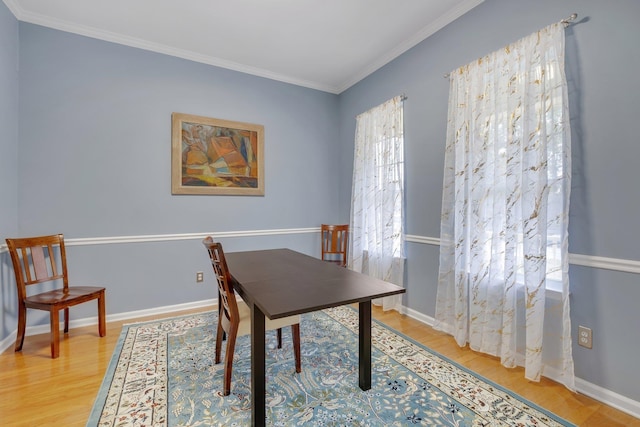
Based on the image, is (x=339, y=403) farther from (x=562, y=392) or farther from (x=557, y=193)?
(x=557, y=193)

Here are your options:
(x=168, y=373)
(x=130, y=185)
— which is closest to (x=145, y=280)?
A: (x=130, y=185)

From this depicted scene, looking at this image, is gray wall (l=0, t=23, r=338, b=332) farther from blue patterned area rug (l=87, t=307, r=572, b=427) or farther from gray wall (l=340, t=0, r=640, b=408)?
gray wall (l=340, t=0, r=640, b=408)

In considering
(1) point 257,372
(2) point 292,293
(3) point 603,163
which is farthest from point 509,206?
(1) point 257,372

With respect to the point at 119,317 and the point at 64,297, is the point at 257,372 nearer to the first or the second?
the point at 64,297

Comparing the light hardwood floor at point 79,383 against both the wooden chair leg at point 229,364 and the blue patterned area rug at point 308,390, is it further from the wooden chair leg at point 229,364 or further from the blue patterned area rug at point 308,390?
the wooden chair leg at point 229,364

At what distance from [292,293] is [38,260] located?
244 cm

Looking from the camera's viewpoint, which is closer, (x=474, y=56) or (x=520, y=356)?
(x=520, y=356)

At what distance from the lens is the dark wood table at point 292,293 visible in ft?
4.43

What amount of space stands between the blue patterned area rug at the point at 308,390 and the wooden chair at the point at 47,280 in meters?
0.47

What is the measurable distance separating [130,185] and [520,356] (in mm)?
3736

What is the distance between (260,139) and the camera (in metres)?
3.57

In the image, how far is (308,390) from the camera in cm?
177

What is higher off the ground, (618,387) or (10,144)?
(10,144)

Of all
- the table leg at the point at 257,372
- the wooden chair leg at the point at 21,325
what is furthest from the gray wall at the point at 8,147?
the table leg at the point at 257,372
